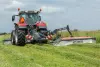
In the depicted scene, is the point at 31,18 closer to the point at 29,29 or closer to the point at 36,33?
the point at 29,29

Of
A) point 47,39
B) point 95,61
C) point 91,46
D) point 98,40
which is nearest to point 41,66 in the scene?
point 95,61

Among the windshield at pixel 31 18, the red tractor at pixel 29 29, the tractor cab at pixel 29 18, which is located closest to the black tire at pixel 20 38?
the red tractor at pixel 29 29

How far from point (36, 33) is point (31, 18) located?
2100mm

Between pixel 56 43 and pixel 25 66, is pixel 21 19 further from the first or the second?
pixel 25 66

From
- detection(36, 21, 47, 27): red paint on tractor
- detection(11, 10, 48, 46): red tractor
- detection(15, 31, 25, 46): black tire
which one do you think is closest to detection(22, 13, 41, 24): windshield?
detection(11, 10, 48, 46): red tractor

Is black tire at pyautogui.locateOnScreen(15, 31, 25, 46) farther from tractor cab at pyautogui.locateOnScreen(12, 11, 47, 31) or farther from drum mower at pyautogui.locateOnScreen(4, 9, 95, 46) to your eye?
tractor cab at pyautogui.locateOnScreen(12, 11, 47, 31)

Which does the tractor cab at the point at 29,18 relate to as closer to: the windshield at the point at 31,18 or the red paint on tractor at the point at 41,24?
the windshield at the point at 31,18

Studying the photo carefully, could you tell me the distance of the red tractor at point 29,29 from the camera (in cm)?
2255

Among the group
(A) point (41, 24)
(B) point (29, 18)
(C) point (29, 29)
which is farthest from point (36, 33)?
(B) point (29, 18)

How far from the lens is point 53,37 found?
2334 cm

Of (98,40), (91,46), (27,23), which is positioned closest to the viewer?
(91,46)

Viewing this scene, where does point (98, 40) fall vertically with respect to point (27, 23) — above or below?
below

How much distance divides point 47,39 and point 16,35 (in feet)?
7.86

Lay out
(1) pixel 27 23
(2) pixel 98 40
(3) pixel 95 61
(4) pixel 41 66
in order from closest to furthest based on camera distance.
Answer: (4) pixel 41 66, (3) pixel 95 61, (1) pixel 27 23, (2) pixel 98 40
